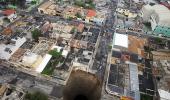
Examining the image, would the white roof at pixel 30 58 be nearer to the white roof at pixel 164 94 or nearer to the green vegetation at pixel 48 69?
the green vegetation at pixel 48 69

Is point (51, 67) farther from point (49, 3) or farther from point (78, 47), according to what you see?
point (49, 3)

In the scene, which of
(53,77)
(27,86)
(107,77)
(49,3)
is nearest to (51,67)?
(53,77)

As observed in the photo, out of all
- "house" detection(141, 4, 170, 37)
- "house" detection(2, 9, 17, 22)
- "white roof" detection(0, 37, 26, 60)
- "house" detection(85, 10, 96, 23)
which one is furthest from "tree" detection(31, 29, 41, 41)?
"house" detection(141, 4, 170, 37)

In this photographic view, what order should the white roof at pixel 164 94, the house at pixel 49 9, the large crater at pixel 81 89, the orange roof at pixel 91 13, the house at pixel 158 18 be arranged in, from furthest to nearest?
the house at pixel 49 9, the orange roof at pixel 91 13, the house at pixel 158 18, the white roof at pixel 164 94, the large crater at pixel 81 89

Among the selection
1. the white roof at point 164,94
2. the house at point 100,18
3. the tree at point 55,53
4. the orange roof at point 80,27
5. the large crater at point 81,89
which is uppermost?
the large crater at point 81,89

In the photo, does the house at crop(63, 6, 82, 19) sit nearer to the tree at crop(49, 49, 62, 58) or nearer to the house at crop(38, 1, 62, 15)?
the house at crop(38, 1, 62, 15)

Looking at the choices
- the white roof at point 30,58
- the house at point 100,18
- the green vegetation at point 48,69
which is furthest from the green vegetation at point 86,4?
the green vegetation at point 48,69

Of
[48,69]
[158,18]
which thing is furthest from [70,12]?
[158,18]
